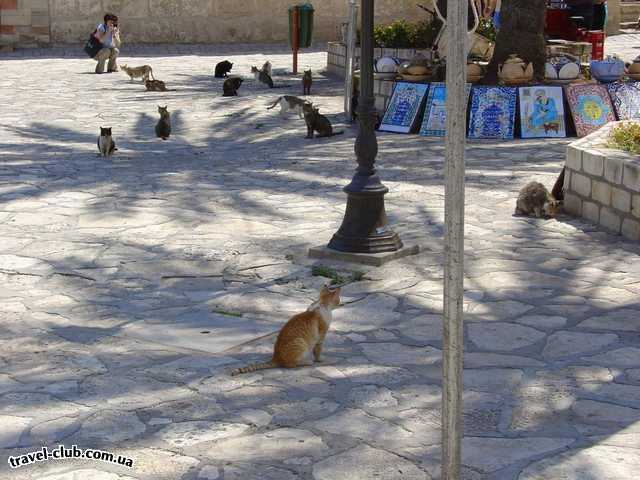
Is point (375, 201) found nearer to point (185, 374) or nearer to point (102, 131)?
point (185, 374)

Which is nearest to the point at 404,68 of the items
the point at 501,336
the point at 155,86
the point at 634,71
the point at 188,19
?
the point at 634,71

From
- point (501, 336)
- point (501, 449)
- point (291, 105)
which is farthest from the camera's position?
point (291, 105)

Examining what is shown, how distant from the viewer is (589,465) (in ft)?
15.3

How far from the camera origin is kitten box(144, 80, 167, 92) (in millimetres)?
18969

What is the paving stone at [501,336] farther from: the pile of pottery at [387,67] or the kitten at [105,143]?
the pile of pottery at [387,67]

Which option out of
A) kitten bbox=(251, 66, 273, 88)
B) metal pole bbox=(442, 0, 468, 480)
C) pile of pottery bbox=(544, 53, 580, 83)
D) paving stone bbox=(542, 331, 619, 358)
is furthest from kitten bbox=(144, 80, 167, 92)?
metal pole bbox=(442, 0, 468, 480)

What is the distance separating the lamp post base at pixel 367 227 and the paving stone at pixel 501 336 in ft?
5.30

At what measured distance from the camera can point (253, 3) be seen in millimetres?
28625

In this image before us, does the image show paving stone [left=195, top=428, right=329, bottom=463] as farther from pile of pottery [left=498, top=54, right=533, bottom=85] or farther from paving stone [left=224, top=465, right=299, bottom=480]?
pile of pottery [left=498, top=54, right=533, bottom=85]

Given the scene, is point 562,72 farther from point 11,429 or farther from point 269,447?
point 11,429

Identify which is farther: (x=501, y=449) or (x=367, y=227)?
(x=367, y=227)

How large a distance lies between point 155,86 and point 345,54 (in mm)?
3331

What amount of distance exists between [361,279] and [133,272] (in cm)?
165

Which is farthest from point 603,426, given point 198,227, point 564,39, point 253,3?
A: point 253,3
